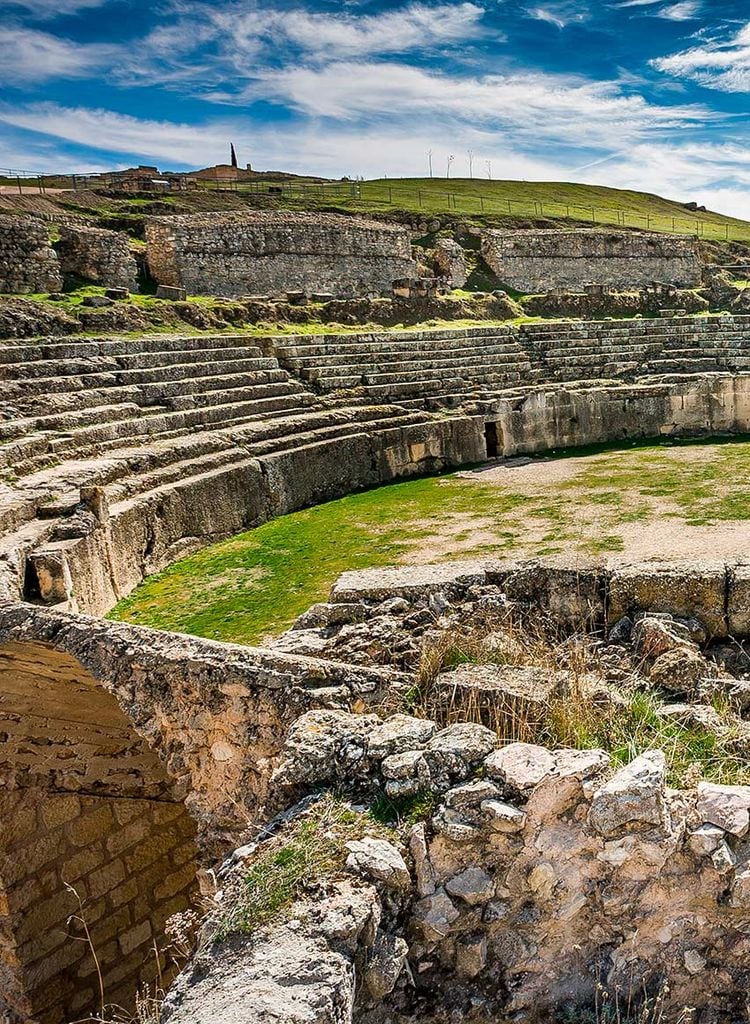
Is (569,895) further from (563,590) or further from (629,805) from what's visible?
(563,590)

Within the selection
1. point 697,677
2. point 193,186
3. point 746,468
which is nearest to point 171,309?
point 746,468

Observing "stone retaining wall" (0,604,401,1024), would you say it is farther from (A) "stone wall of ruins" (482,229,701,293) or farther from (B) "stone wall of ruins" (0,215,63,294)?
(A) "stone wall of ruins" (482,229,701,293)

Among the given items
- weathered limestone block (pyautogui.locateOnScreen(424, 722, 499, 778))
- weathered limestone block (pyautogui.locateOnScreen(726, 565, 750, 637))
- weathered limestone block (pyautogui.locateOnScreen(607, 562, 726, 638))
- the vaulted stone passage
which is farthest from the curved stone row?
weathered limestone block (pyautogui.locateOnScreen(726, 565, 750, 637))

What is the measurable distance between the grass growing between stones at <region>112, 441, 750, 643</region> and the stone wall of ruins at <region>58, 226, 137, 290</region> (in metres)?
8.15

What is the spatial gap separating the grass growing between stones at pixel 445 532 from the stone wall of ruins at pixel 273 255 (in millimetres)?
9604

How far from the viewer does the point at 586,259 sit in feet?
88.6

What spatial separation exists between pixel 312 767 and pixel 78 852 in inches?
176

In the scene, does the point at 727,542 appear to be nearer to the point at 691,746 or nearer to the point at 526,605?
the point at 526,605

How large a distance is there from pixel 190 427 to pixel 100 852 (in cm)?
635

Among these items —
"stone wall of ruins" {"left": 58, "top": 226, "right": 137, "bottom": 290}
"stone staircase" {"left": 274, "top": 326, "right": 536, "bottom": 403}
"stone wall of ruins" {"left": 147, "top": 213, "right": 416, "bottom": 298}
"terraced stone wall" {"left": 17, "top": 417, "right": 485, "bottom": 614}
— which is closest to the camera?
"terraced stone wall" {"left": 17, "top": 417, "right": 485, "bottom": 614}

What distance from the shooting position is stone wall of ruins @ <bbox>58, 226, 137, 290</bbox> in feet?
56.2

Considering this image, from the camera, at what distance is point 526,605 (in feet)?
19.4

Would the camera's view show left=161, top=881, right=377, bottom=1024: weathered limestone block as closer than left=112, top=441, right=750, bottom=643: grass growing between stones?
Yes

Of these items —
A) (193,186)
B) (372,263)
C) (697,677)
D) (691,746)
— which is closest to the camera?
(691,746)
